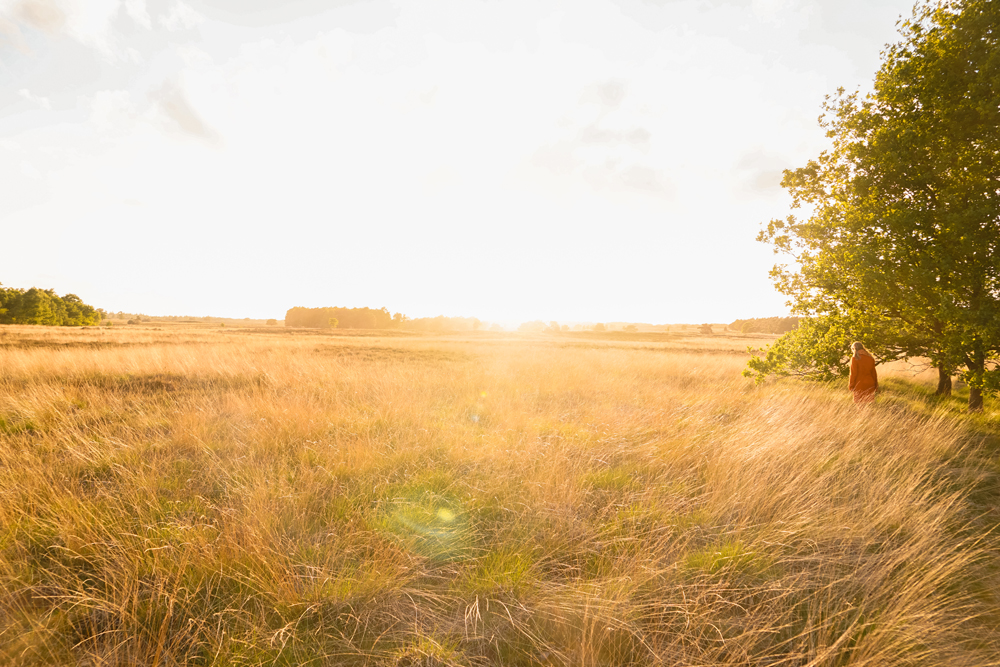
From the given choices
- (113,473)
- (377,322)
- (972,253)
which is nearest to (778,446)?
(972,253)

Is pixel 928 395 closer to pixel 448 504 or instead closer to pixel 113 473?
pixel 448 504

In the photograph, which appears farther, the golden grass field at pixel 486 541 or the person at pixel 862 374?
the person at pixel 862 374

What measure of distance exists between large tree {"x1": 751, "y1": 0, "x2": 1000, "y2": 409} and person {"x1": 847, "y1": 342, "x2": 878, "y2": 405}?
0.90 metres

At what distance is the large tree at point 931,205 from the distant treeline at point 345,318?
110m

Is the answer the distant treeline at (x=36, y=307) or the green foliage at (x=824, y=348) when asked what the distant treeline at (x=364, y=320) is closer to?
the distant treeline at (x=36, y=307)

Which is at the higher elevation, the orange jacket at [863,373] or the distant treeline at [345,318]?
the distant treeline at [345,318]

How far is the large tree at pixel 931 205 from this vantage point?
725cm

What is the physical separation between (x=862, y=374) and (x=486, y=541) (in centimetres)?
1029

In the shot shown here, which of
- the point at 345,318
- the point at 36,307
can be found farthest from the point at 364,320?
the point at 36,307

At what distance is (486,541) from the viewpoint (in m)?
3.54

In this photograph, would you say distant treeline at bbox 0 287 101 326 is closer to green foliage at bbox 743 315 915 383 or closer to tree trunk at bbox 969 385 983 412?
green foliage at bbox 743 315 915 383

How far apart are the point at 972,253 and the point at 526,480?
10066mm

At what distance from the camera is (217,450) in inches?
212

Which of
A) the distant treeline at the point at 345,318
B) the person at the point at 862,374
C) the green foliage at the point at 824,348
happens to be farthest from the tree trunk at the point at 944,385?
the distant treeline at the point at 345,318
